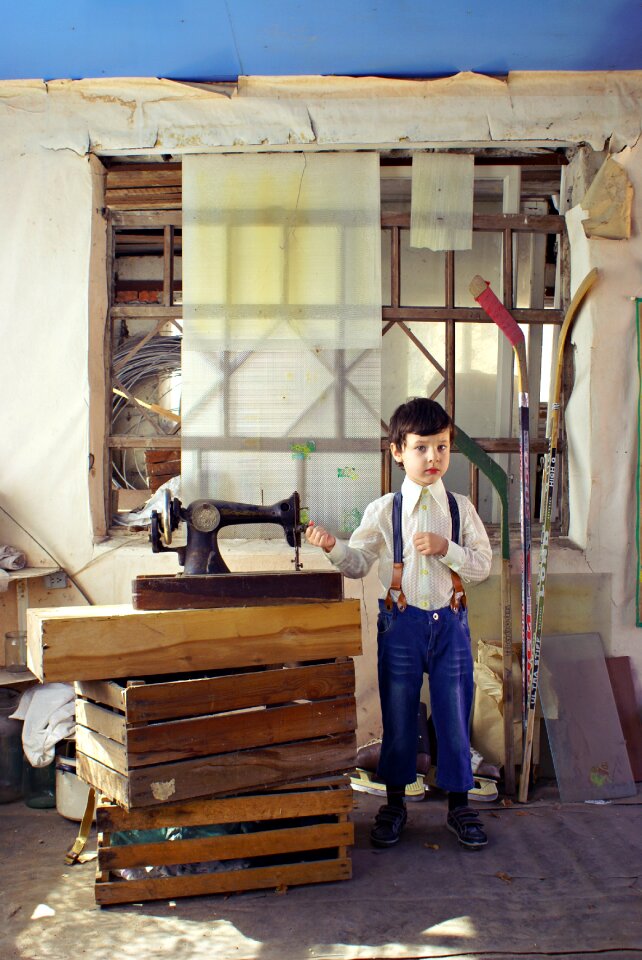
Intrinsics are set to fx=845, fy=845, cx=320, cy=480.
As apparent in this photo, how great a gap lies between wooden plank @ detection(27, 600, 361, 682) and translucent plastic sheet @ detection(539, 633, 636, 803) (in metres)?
1.34

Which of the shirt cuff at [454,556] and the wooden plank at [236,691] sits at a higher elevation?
the shirt cuff at [454,556]

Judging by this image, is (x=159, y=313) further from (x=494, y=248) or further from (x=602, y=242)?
(x=494, y=248)

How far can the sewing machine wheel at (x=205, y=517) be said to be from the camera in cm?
282

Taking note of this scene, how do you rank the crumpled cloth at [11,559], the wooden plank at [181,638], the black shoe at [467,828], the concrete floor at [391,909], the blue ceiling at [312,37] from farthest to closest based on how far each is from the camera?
1. the crumpled cloth at [11,559]
2. the blue ceiling at [312,37]
3. the black shoe at [467,828]
4. the wooden plank at [181,638]
5. the concrete floor at [391,909]

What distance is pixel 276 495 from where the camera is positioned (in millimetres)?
3998

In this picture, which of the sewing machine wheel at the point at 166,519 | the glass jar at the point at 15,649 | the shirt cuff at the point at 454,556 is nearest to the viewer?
the sewing machine wheel at the point at 166,519

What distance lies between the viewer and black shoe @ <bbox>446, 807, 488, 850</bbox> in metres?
3.04

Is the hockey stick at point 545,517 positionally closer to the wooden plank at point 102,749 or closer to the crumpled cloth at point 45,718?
the wooden plank at point 102,749

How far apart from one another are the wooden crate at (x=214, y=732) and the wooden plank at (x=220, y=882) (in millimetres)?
276

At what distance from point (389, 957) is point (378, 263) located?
2888mm

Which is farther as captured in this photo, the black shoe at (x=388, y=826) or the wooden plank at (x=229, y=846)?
the black shoe at (x=388, y=826)

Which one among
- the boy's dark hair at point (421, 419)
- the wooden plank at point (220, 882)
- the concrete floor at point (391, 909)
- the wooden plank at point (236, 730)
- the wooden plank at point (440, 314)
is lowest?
the concrete floor at point (391, 909)

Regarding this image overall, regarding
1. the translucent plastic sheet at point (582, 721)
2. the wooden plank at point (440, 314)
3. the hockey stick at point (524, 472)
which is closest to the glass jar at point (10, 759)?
the hockey stick at point (524, 472)

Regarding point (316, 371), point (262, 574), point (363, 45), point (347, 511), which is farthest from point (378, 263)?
point (262, 574)
